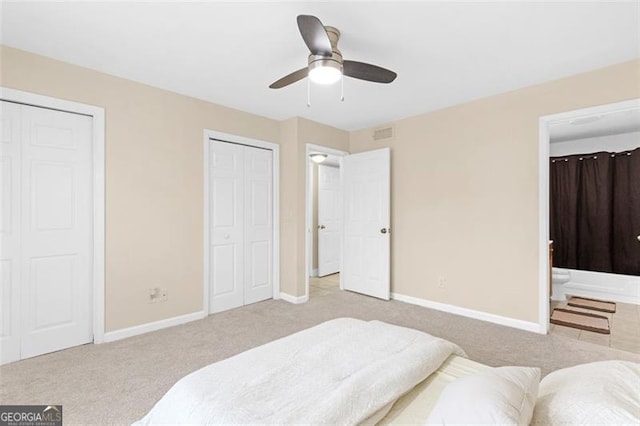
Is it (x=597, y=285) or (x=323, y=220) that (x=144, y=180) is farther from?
(x=597, y=285)

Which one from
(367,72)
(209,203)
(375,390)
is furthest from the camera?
(209,203)

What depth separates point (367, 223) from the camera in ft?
14.8

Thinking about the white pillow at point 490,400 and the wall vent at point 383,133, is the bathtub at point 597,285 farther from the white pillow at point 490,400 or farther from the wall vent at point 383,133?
the white pillow at point 490,400

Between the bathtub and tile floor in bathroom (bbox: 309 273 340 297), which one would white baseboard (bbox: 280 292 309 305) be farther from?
the bathtub

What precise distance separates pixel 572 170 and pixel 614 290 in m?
1.85

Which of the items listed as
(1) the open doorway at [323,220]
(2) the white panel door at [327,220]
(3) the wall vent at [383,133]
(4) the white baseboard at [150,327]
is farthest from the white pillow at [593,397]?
(2) the white panel door at [327,220]

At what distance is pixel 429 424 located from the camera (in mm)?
950

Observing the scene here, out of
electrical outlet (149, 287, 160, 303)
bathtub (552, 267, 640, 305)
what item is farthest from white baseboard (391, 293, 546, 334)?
electrical outlet (149, 287, 160, 303)

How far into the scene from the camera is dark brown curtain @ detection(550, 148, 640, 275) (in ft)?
14.8

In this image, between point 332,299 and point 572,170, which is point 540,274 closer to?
point 332,299

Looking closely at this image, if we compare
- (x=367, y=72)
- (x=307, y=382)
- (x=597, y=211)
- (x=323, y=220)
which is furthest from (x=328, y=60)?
(x=597, y=211)

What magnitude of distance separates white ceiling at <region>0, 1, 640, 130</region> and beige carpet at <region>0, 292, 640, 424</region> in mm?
2422

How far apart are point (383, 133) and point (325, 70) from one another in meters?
2.55

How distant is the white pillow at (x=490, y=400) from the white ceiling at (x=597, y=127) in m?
3.89
